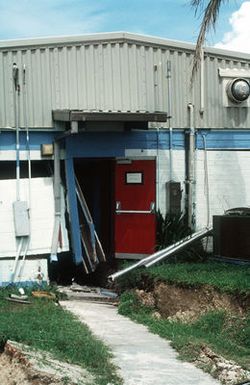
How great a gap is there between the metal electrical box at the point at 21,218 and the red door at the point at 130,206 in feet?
6.31

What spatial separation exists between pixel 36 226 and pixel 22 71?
Result: 301 cm

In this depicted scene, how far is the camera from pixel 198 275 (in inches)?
439

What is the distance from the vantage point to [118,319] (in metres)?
10.8

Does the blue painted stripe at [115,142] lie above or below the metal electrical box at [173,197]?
above

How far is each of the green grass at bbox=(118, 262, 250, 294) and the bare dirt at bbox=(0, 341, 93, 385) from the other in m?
3.81

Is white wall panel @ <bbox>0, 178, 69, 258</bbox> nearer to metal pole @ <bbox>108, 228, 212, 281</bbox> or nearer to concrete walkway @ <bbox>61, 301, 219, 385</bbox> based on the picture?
A: metal pole @ <bbox>108, 228, 212, 281</bbox>

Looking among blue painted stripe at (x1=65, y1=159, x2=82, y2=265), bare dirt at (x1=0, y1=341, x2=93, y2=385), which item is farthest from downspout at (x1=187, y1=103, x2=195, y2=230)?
bare dirt at (x1=0, y1=341, x2=93, y2=385)

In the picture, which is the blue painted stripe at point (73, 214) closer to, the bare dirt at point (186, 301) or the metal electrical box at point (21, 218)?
the metal electrical box at point (21, 218)

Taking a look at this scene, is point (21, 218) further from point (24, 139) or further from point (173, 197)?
point (173, 197)

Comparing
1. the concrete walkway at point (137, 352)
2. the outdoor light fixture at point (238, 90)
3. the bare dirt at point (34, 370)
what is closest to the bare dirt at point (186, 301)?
the concrete walkway at point (137, 352)

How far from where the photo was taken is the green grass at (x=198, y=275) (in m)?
10.3

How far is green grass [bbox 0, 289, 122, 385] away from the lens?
7387mm

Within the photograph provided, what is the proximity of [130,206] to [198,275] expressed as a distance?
2858mm

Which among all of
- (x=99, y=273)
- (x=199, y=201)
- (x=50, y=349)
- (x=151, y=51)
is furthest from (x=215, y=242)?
(x=50, y=349)
